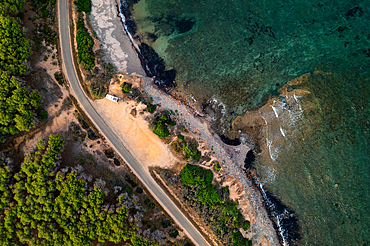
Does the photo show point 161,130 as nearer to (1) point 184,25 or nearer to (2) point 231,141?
(2) point 231,141

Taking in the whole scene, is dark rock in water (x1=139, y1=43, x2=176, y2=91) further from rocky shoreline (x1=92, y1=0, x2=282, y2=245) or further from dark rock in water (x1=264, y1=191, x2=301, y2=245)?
dark rock in water (x1=264, y1=191, x2=301, y2=245)

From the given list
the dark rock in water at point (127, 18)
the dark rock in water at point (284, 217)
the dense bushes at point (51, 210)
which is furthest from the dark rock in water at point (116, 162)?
the dark rock in water at point (284, 217)

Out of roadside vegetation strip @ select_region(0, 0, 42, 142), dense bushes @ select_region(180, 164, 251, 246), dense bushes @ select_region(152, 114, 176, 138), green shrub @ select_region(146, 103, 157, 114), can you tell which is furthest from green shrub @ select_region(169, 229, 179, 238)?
roadside vegetation strip @ select_region(0, 0, 42, 142)

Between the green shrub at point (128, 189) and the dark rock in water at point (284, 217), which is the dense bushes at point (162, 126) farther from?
the dark rock in water at point (284, 217)

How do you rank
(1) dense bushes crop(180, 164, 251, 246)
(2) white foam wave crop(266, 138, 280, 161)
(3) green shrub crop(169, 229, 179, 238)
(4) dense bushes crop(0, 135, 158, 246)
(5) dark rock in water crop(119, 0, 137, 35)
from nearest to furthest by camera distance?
(4) dense bushes crop(0, 135, 158, 246) < (3) green shrub crop(169, 229, 179, 238) < (1) dense bushes crop(180, 164, 251, 246) < (2) white foam wave crop(266, 138, 280, 161) < (5) dark rock in water crop(119, 0, 137, 35)

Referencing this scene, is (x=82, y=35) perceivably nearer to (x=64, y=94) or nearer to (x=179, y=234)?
(x=64, y=94)

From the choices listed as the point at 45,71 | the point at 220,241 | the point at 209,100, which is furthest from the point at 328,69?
the point at 45,71
